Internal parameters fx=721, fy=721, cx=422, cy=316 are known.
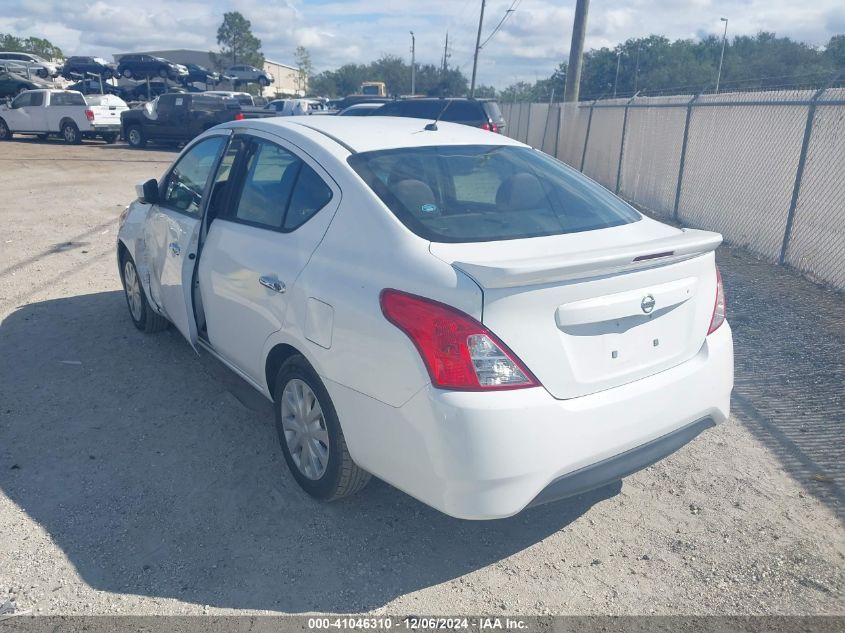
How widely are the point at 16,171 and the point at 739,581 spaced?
18.8 metres

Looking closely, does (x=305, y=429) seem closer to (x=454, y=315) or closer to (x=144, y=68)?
(x=454, y=315)

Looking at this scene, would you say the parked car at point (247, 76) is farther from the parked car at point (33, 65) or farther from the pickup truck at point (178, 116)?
the pickup truck at point (178, 116)

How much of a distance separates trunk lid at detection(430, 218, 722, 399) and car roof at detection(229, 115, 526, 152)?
3.27 ft

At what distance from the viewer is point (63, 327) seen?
6090 mm

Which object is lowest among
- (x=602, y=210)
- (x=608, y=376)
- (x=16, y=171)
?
(x=16, y=171)

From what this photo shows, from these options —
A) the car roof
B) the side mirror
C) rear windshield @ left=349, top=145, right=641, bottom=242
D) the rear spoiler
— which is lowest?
the side mirror

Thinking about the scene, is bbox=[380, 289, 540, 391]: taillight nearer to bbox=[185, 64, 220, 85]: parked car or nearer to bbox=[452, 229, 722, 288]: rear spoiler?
bbox=[452, 229, 722, 288]: rear spoiler

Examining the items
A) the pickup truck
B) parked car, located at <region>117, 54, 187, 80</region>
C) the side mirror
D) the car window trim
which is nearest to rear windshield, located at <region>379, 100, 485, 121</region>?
the pickup truck

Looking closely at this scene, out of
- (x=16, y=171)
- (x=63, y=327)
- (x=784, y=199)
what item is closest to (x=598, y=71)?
(x=16, y=171)

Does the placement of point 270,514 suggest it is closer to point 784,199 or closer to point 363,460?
point 363,460

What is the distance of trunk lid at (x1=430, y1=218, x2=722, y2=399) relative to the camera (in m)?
2.61

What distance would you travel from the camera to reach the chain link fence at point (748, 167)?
7.35 meters

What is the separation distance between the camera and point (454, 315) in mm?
2594

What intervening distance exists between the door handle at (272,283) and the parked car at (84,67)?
147 feet
